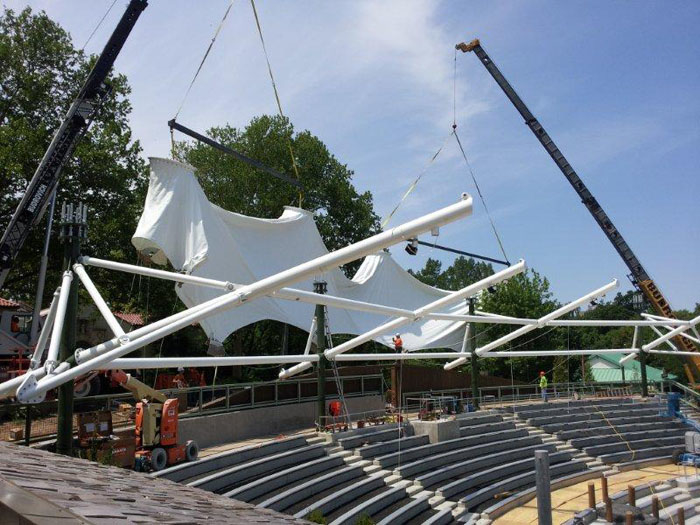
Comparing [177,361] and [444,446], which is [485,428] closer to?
[444,446]

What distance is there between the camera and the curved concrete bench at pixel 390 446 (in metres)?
18.6

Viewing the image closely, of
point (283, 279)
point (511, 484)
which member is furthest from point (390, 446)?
point (283, 279)

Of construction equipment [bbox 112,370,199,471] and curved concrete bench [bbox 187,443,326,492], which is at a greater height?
construction equipment [bbox 112,370,199,471]

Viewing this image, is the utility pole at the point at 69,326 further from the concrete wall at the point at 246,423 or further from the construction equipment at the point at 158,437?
the concrete wall at the point at 246,423

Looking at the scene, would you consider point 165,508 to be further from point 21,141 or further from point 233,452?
point 21,141

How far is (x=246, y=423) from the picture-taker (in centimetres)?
1984

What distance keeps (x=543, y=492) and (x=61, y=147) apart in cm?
2238

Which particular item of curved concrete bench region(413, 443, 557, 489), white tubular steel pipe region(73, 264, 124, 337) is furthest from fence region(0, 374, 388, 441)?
curved concrete bench region(413, 443, 557, 489)

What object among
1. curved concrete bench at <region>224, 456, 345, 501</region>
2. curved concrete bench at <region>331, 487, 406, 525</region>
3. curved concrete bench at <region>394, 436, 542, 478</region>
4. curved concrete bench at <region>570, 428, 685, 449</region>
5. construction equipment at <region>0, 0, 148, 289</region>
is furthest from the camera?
curved concrete bench at <region>570, 428, 685, 449</region>

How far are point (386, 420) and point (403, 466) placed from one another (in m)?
4.19

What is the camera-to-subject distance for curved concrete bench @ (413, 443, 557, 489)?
18141 mm

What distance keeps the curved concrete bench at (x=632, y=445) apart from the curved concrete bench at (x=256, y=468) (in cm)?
1264

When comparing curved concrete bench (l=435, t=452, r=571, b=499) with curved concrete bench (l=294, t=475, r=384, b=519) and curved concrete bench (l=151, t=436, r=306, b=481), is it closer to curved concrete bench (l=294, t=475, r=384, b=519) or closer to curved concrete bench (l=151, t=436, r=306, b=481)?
curved concrete bench (l=294, t=475, r=384, b=519)

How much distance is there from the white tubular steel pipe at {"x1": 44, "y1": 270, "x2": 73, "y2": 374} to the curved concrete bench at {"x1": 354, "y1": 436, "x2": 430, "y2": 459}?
9432 millimetres
